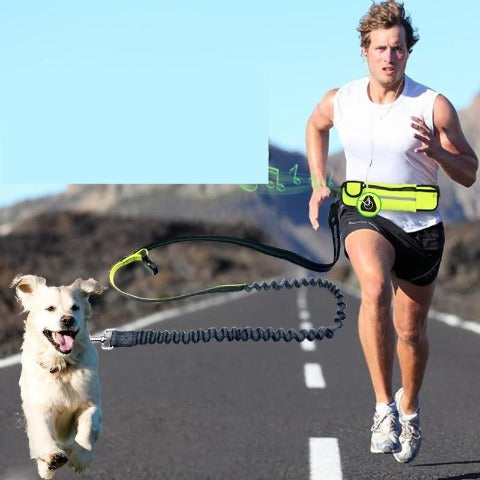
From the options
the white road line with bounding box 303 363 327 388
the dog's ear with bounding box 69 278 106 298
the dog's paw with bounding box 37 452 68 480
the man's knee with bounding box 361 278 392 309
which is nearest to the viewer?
the dog's paw with bounding box 37 452 68 480

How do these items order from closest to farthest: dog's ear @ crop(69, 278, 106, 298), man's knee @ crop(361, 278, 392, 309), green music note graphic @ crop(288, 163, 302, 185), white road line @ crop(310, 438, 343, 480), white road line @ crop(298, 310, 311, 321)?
dog's ear @ crop(69, 278, 106, 298), green music note graphic @ crop(288, 163, 302, 185), man's knee @ crop(361, 278, 392, 309), white road line @ crop(310, 438, 343, 480), white road line @ crop(298, 310, 311, 321)

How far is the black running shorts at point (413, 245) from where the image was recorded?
3.71 meters

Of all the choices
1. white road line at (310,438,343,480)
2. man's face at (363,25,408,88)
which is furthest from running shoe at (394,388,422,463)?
man's face at (363,25,408,88)

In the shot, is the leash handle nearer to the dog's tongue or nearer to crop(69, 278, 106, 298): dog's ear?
crop(69, 278, 106, 298): dog's ear

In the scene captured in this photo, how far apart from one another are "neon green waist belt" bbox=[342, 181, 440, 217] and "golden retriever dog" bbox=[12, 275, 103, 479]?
1.03m

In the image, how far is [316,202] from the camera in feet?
12.2

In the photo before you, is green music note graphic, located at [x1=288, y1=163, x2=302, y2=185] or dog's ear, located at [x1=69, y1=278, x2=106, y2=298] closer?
dog's ear, located at [x1=69, y1=278, x2=106, y2=298]

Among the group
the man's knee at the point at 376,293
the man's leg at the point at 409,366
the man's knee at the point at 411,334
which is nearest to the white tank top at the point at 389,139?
the man's knee at the point at 376,293

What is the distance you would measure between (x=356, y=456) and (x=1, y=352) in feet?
26.1

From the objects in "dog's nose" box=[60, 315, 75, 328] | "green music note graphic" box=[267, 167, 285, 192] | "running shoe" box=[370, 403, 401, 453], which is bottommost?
"running shoe" box=[370, 403, 401, 453]

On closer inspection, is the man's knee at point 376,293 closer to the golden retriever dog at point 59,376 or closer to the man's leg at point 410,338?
the man's leg at point 410,338

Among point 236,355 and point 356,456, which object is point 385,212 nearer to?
point 356,456

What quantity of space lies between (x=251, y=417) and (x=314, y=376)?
134 inches

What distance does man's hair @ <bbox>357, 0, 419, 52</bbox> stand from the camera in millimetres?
3303
